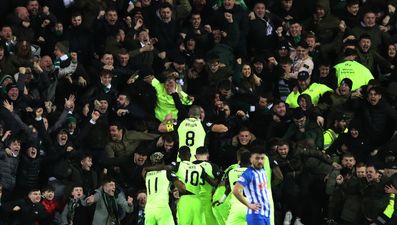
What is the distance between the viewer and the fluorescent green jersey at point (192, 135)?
26.6 meters

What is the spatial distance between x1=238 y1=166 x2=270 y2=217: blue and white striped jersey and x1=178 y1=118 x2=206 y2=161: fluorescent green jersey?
4.12 metres

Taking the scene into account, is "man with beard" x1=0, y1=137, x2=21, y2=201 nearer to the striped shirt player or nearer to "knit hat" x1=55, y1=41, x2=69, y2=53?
"knit hat" x1=55, y1=41, x2=69, y2=53

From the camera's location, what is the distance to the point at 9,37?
92.9 feet

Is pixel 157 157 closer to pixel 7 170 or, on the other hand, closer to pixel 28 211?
pixel 28 211

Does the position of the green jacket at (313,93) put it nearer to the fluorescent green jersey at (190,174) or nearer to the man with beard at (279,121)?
the man with beard at (279,121)

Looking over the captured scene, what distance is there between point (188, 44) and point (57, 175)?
5.04m

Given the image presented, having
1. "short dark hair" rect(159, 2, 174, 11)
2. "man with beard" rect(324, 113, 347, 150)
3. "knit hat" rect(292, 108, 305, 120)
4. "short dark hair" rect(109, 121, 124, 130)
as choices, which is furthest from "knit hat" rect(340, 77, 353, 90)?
"short dark hair" rect(109, 121, 124, 130)

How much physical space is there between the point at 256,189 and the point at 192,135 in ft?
14.3

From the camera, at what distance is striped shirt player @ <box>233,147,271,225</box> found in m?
22.2

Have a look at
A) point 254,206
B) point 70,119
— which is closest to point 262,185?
point 254,206

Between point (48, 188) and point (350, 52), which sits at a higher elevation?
point (350, 52)

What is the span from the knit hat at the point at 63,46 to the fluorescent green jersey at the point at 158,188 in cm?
469

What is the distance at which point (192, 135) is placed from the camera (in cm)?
2658

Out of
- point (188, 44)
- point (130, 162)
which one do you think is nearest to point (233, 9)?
point (188, 44)
